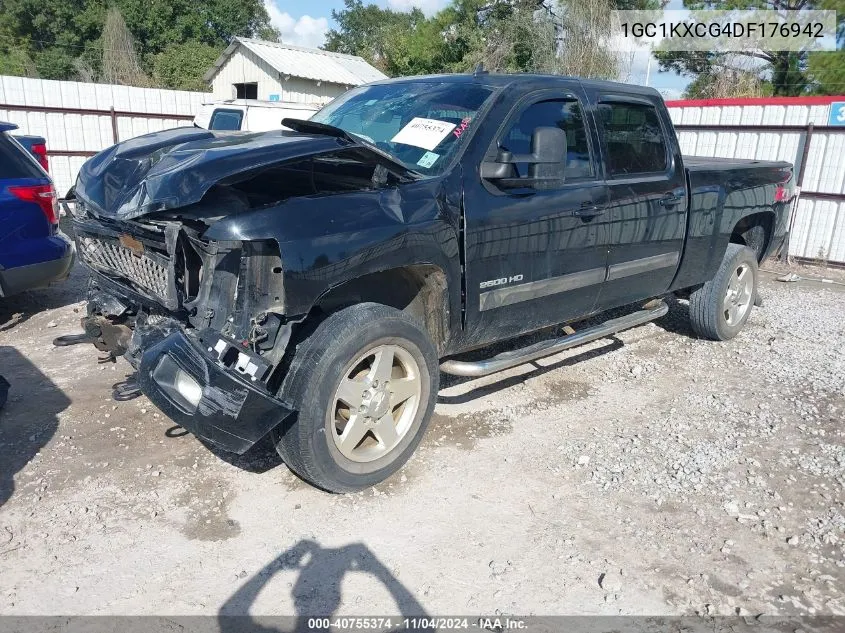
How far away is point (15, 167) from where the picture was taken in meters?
5.52

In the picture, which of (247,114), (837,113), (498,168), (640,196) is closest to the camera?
(498,168)

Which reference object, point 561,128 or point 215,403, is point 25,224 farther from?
point 561,128

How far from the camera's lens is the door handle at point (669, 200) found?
4812mm

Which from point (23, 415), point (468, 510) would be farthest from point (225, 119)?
point (468, 510)

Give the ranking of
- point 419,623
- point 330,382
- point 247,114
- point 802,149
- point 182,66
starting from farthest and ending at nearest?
point 182,66 → point 247,114 → point 802,149 → point 330,382 → point 419,623

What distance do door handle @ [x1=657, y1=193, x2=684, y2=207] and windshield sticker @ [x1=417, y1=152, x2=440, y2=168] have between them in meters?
1.96

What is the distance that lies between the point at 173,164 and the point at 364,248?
1031 millimetres

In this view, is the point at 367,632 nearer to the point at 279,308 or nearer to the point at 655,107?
the point at 279,308

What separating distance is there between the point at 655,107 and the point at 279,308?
3.55m

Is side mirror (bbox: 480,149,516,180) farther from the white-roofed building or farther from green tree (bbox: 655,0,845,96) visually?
the white-roofed building

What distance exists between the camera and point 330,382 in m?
3.08

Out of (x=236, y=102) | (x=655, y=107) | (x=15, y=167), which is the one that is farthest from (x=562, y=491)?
(x=236, y=102)

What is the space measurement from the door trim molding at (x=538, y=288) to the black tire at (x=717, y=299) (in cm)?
176

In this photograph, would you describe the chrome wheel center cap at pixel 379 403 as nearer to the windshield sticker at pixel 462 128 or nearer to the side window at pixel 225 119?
the windshield sticker at pixel 462 128
